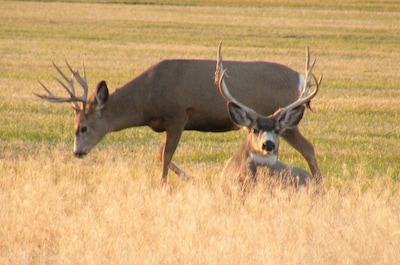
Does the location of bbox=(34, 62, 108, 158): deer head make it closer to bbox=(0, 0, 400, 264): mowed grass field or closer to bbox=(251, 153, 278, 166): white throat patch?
bbox=(0, 0, 400, 264): mowed grass field

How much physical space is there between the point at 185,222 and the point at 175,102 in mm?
2739

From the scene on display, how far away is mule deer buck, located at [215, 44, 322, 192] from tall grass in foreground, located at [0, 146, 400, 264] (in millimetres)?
230

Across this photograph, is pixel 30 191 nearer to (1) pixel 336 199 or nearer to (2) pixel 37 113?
(1) pixel 336 199

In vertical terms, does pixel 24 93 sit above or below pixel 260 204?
below

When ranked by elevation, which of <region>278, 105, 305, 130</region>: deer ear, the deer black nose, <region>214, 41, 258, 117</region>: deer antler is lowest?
the deer black nose

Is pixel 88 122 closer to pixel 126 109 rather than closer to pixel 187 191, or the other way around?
pixel 126 109

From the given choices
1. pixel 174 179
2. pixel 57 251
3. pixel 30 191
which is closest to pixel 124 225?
pixel 57 251

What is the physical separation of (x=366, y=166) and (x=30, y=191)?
14.4 ft

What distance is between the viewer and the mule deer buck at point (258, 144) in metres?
9.15

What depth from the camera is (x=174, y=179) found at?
36.2 ft

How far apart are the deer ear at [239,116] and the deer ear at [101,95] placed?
2098mm

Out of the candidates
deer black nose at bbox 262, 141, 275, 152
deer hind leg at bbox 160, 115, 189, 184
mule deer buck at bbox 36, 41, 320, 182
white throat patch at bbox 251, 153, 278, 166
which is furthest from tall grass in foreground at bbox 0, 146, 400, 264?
mule deer buck at bbox 36, 41, 320, 182

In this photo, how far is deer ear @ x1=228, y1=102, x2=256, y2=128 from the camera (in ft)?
30.0

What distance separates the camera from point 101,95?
428 inches
